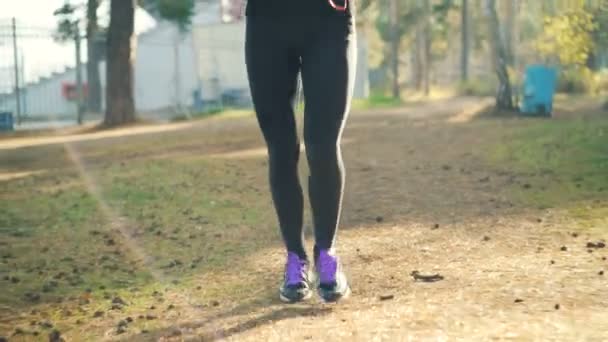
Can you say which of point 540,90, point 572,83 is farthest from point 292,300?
point 572,83

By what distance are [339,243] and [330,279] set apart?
1289 millimetres

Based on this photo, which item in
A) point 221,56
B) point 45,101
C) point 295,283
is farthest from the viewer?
point 221,56

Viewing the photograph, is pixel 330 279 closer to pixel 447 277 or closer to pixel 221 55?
pixel 447 277

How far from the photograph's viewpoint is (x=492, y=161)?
834cm

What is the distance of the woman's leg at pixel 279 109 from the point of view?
311 cm

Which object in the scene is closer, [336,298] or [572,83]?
[336,298]

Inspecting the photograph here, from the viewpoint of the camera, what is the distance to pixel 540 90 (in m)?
15.2

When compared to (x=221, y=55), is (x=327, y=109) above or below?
below

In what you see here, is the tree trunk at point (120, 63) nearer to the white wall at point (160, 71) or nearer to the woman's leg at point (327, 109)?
the white wall at point (160, 71)

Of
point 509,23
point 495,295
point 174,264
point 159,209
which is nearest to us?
point 495,295

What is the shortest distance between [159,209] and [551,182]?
3.09 metres

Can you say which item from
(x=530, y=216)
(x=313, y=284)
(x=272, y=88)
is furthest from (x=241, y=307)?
(x=530, y=216)

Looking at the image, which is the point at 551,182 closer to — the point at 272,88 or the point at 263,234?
the point at 263,234

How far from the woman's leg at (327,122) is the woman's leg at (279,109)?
76 millimetres
